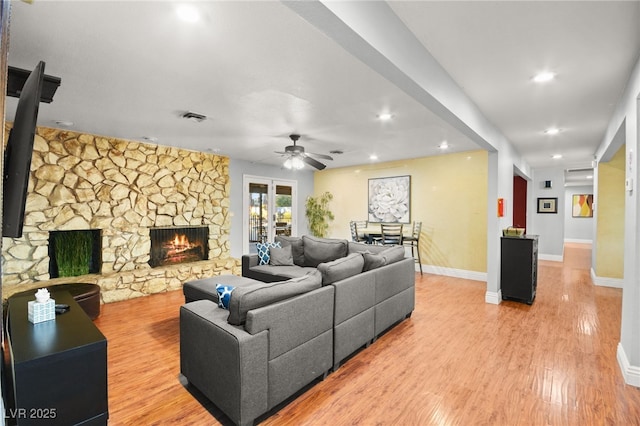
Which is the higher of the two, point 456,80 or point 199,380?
point 456,80

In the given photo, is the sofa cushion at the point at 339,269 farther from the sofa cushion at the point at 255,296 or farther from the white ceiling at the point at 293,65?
the white ceiling at the point at 293,65

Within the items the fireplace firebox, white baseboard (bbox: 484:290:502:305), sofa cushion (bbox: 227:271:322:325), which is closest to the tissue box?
sofa cushion (bbox: 227:271:322:325)

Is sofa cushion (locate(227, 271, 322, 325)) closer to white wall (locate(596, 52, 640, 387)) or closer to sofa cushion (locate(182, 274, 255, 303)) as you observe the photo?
sofa cushion (locate(182, 274, 255, 303))

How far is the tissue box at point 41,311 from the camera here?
2062mm

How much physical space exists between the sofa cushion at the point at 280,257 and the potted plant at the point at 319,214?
11.2 feet

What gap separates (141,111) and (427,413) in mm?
3966

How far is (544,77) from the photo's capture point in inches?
108

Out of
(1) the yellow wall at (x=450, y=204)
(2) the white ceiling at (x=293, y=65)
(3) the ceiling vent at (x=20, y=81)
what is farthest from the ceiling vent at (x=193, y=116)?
(1) the yellow wall at (x=450, y=204)

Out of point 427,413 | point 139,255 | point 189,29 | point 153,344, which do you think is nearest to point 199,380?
point 153,344

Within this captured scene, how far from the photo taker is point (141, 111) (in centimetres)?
350

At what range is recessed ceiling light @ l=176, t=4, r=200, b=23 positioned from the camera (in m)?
1.74

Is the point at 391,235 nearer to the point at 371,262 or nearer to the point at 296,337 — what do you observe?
the point at 371,262

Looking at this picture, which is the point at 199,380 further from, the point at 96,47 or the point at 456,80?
the point at 456,80

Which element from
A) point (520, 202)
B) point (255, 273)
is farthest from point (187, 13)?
point (520, 202)
